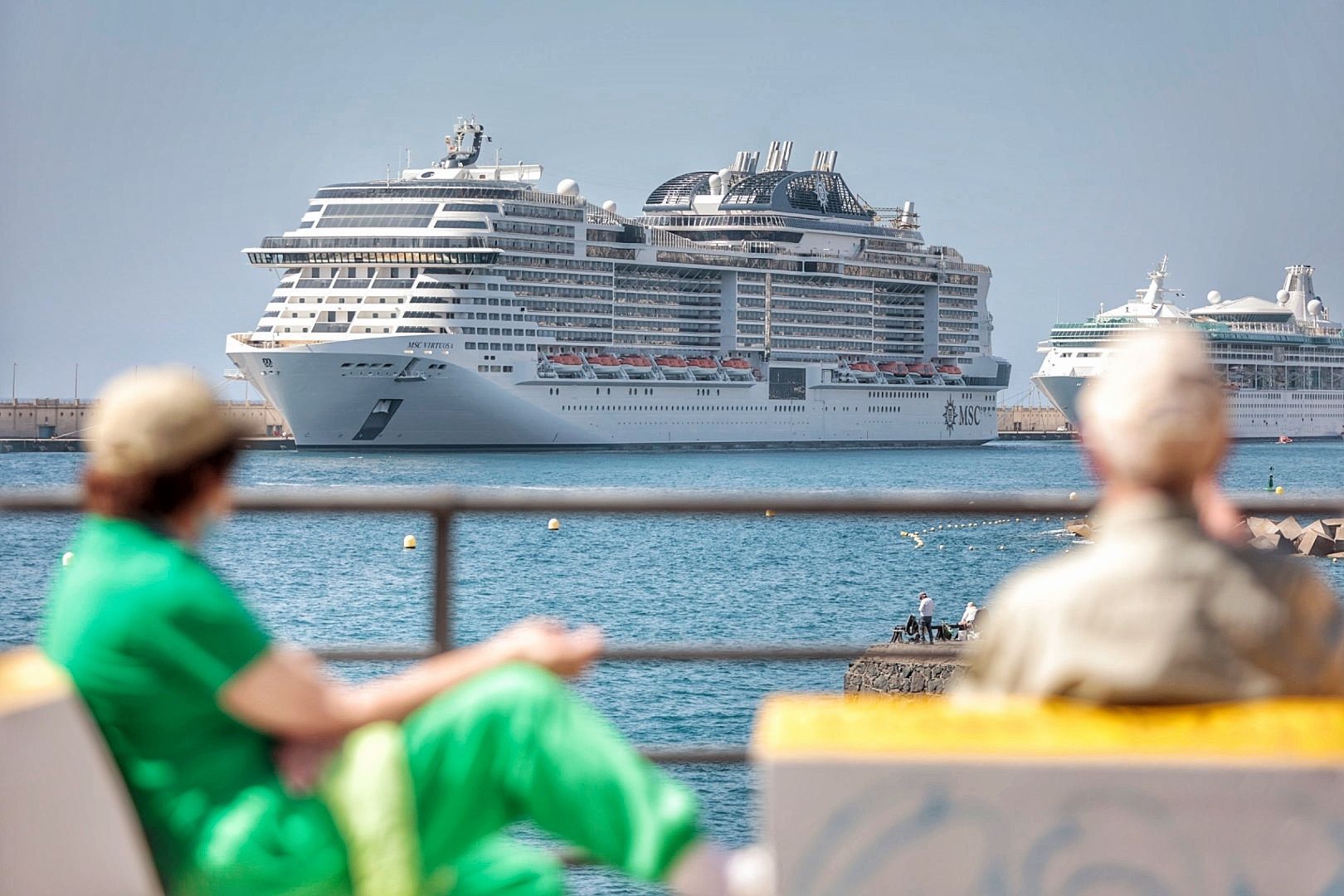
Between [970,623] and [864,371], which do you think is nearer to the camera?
[970,623]

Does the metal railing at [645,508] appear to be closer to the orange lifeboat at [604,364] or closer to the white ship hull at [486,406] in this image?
the white ship hull at [486,406]

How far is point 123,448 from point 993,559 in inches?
1681

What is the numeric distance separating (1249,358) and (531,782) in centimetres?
10123

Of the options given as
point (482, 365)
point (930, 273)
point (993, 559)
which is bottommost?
point (993, 559)

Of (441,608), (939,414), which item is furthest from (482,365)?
(441,608)

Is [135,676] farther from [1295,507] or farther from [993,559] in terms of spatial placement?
[993,559]

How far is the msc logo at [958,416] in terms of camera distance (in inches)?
3541

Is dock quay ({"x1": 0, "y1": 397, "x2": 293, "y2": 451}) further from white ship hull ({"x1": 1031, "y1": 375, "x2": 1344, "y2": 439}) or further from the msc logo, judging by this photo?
white ship hull ({"x1": 1031, "y1": 375, "x2": 1344, "y2": 439})

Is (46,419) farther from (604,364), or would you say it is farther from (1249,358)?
(1249,358)

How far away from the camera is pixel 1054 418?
132m

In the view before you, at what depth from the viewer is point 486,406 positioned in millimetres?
67438

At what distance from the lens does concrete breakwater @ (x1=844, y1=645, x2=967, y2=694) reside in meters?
22.0

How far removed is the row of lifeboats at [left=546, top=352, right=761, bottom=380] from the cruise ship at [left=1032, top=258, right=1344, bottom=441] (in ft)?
72.5

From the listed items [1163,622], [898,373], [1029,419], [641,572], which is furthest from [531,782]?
[1029,419]
